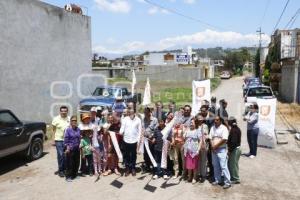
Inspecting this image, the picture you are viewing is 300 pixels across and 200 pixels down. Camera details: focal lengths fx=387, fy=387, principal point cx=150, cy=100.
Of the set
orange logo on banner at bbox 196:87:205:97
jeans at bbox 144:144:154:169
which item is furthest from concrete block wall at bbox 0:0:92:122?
jeans at bbox 144:144:154:169

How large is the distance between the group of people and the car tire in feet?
5.85

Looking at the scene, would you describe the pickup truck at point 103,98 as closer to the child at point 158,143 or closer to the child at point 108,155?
the child at point 108,155

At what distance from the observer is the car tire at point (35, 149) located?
11.4 meters

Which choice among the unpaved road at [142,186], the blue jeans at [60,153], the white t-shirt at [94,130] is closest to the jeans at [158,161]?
the unpaved road at [142,186]

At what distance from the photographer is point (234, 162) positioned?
888 centimetres

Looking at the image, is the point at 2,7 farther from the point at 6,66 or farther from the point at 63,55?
the point at 63,55

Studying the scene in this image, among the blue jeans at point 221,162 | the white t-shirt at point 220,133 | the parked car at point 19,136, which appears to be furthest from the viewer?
the parked car at point 19,136

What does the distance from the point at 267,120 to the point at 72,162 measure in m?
6.78

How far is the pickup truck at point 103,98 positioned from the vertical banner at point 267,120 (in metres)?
6.97

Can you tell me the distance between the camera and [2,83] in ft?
49.9

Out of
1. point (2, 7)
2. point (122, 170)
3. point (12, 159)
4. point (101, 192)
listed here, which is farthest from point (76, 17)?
point (101, 192)

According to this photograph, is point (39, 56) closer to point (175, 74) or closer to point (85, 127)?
point (85, 127)

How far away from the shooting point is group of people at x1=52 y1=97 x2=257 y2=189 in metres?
8.79

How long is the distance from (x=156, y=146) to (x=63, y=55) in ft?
38.9
